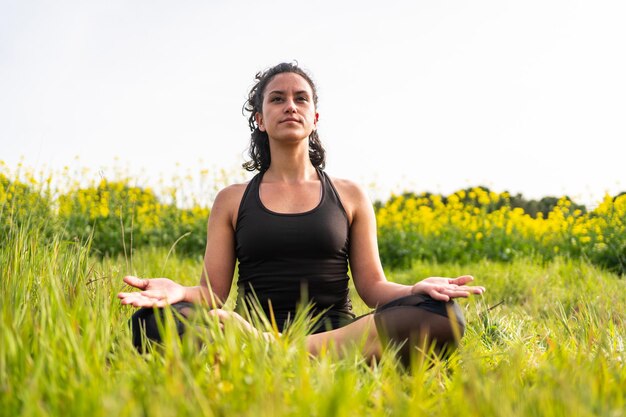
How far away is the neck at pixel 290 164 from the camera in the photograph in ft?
10.7

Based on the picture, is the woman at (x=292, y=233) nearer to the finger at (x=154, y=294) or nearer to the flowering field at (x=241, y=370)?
the finger at (x=154, y=294)

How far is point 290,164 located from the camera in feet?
10.8

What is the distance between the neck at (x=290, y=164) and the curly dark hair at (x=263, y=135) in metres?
0.20

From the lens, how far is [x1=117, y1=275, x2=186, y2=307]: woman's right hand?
2.46 metres

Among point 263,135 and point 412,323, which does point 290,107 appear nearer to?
point 263,135

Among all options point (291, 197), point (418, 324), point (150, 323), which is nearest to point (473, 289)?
point (418, 324)

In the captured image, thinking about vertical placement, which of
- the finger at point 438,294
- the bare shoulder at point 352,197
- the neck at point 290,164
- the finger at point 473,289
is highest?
the neck at point 290,164

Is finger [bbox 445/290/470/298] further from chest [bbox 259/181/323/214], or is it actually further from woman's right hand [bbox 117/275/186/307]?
woman's right hand [bbox 117/275/186/307]

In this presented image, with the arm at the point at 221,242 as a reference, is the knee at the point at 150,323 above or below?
below

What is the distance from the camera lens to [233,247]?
3336mm

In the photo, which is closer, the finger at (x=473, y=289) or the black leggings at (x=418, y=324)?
the finger at (x=473, y=289)

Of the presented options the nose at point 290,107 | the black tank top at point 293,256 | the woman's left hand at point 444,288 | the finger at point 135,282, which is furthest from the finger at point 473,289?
the finger at point 135,282

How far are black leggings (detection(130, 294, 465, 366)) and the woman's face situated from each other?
98cm

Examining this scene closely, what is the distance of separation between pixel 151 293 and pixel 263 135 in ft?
4.22
